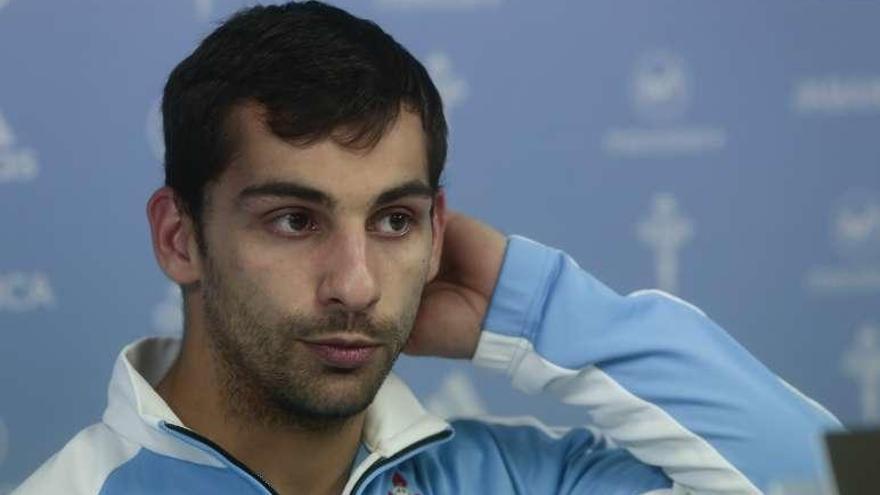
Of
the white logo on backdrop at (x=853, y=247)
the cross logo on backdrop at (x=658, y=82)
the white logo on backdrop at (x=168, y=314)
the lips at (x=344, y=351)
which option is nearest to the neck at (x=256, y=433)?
the lips at (x=344, y=351)

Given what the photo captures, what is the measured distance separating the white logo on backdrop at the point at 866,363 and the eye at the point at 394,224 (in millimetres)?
922

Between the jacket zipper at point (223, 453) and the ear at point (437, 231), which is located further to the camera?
the ear at point (437, 231)

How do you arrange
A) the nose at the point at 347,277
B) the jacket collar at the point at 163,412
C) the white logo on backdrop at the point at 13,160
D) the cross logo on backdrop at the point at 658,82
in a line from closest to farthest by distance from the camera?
the nose at the point at 347,277, the jacket collar at the point at 163,412, the white logo on backdrop at the point at 13,160, the cross logo on backdrop at the point at 658,82

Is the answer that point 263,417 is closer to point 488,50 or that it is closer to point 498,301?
point 498,301

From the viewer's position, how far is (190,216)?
1.48 metres

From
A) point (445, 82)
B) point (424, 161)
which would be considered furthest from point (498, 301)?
point (445, 82)

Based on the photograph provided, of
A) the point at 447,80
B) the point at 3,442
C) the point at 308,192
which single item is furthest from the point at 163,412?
the point at 447,80

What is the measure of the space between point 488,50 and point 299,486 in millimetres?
744

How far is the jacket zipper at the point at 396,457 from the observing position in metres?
1.50

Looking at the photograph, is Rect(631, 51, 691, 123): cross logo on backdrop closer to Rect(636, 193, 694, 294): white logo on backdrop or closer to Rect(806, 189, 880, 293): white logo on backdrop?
Rect(636, 193, 694, 294): white logo on backdrop

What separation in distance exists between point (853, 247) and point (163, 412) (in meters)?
1.11

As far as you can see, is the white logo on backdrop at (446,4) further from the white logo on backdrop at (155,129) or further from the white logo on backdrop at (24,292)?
the white logo on backdrop at (24,292)

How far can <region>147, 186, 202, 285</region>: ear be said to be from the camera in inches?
58.2

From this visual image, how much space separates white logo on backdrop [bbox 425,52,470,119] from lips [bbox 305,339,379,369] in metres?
0.65
